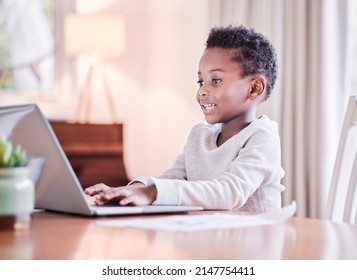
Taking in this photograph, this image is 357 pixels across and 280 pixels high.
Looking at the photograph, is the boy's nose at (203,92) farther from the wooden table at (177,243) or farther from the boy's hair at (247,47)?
the wooden table at (177,243)

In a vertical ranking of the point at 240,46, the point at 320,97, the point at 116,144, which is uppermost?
the point at 240,46

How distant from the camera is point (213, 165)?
1.61m

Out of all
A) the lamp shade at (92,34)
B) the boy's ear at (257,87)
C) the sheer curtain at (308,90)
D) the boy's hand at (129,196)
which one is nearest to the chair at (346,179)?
the boy's ear at (257,87)

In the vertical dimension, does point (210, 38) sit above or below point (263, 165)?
above

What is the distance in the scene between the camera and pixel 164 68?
4852 millimetres

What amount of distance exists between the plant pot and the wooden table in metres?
0.02

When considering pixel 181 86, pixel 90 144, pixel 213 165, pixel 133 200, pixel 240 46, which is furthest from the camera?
pixel 181 86

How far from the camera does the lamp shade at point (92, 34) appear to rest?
415cm

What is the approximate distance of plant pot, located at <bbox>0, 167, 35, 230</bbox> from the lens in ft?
3.01

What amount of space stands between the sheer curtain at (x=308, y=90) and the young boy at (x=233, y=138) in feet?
5.93

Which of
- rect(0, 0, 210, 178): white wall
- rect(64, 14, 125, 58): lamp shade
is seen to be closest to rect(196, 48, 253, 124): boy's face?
rect(64, 14, 125, 58): lamp shade

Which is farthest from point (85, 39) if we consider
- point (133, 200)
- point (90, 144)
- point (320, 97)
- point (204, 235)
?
point (204, 235)
